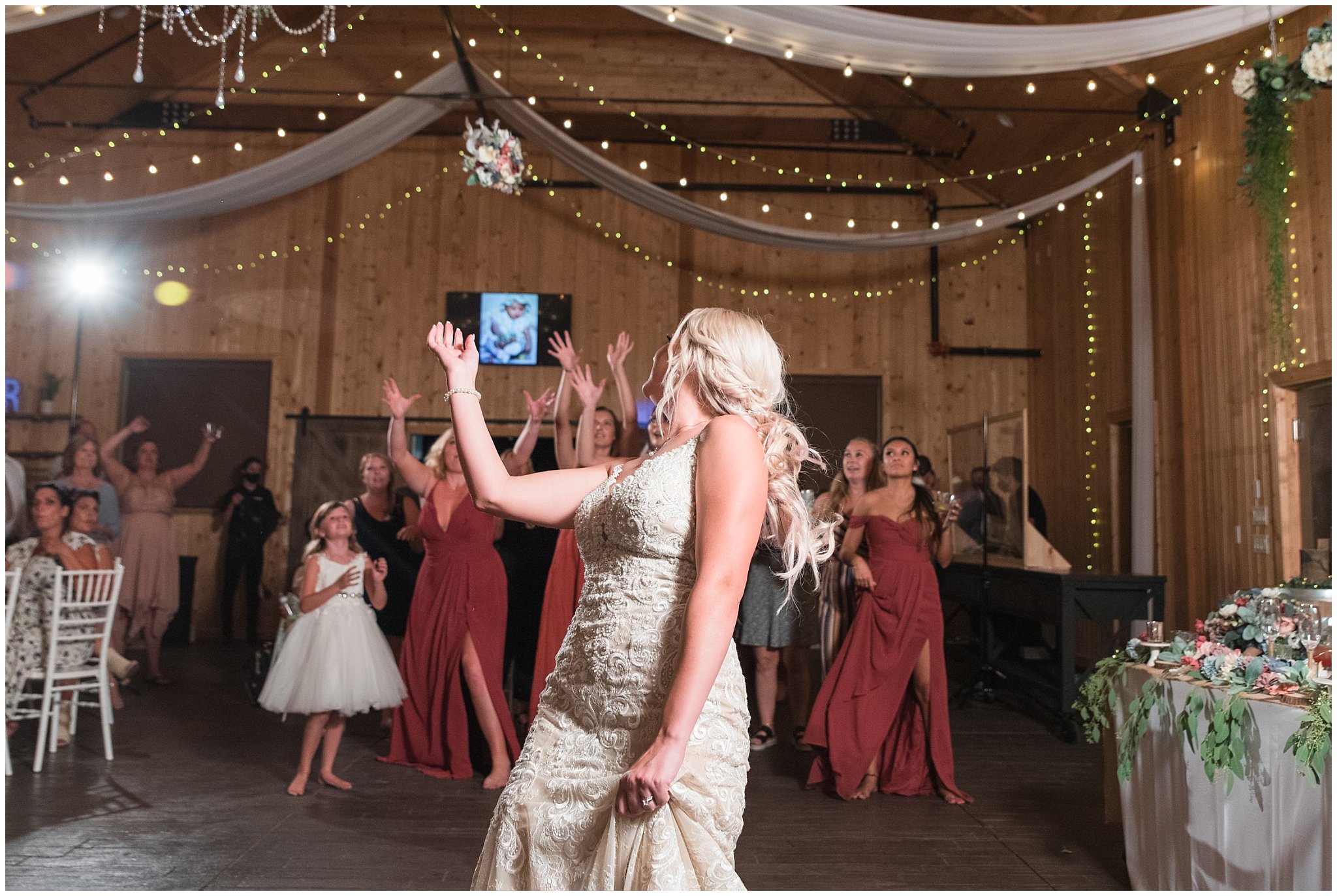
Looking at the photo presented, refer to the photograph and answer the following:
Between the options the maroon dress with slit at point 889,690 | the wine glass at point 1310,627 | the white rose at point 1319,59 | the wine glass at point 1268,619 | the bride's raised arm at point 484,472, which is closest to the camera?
the bride's raised arm at point 484,472

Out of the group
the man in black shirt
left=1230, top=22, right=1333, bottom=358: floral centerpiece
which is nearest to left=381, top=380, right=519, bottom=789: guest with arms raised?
left=1230, top=22, right=1333, bottom=358: floral centerpiece

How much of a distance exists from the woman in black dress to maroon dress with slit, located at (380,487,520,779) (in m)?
1.20

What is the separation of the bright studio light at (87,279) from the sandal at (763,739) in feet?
24.1

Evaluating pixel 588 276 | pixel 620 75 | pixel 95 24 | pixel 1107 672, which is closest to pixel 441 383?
pixel 588 276

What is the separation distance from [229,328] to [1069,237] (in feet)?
24.4

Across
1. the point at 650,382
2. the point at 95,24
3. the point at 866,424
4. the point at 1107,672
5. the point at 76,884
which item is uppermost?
the point at 95,24

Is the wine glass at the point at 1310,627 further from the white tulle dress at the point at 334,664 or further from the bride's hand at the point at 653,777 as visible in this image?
the white tulle dress at the point at 334,664

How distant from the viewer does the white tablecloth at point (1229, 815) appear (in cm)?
228

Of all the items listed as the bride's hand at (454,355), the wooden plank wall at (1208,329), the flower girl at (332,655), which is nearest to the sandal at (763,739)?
the flower girl at (332,655)

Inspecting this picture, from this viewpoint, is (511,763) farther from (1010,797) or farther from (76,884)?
(1010,797)

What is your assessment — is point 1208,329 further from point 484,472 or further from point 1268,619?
point 484,472

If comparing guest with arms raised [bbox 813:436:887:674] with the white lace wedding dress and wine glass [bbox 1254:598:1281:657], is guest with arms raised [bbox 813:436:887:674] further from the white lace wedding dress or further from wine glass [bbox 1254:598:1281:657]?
the white lace wedding dress

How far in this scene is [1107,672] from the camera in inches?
128

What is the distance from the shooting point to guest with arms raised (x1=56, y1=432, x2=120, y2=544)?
6.50 m
